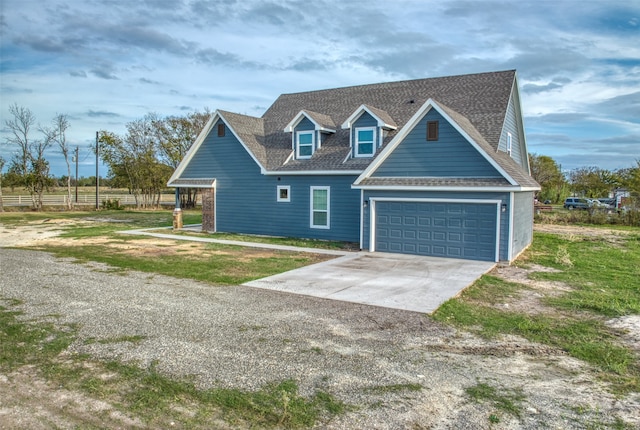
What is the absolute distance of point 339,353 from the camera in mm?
6258

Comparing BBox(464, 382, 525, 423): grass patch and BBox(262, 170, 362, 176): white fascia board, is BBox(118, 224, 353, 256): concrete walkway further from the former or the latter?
BBox(464, 382, 525, 423): grass patch

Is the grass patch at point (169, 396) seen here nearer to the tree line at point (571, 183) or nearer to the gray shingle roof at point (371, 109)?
the gray shingle roof at point (371, 109)

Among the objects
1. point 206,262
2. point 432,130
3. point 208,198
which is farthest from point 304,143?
point 206,262

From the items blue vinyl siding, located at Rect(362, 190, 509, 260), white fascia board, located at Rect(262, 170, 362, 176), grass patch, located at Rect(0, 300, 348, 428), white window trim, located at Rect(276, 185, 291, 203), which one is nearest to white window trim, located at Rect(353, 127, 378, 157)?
white fascia board, located at Rect(262, 170, 362, 176)

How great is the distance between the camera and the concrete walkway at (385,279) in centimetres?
949

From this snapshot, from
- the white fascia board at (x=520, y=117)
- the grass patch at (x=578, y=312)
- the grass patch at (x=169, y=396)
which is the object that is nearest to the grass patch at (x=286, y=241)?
the grass patch at (x=578, y=312)

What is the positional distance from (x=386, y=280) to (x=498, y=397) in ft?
20.9

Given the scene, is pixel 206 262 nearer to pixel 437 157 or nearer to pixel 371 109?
pixel 437 157

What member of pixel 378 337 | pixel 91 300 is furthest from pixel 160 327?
pixel 378 337

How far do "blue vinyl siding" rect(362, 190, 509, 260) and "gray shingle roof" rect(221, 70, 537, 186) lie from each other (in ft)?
7.08

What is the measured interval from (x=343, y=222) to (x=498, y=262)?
6.54 meters

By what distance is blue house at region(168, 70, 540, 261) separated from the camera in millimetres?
14492

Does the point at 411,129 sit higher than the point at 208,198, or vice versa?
the point at 411,129

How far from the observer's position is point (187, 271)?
12.1 m
